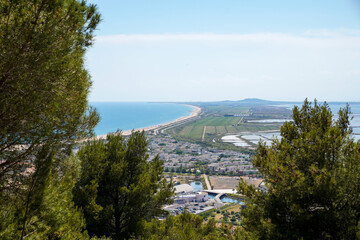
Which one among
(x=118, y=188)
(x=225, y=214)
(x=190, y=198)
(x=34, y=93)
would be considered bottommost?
(x=190, y=198)

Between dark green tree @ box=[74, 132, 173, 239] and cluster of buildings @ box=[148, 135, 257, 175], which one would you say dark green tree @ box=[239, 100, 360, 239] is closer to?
dark green tree @ box=[74, 132, 173, 239]

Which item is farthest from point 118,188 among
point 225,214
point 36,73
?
point 225,214

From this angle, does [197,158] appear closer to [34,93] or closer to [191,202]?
[191,202]

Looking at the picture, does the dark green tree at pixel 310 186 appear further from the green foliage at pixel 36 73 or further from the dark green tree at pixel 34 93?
the green foliage at pixel 36 73

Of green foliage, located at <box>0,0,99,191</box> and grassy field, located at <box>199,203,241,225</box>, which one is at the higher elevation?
green foliage, located at <box>0,0,99,191</box>

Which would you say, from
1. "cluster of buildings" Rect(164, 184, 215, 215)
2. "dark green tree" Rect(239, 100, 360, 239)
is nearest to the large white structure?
"cluster of buildings" Rect(164, 184, 215, 215)

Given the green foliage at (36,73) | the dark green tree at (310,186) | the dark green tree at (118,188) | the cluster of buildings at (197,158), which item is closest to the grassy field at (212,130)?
the cluster of buildings at (197,158)
